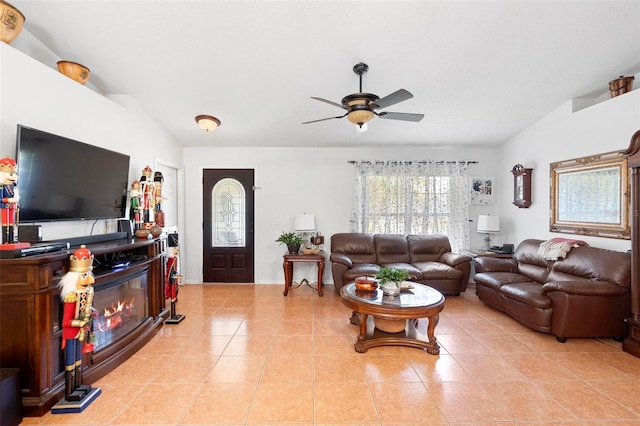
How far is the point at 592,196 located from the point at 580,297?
1.51m

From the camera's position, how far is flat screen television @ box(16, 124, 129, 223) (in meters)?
2.15

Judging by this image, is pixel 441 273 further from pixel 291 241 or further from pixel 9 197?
pixel 9 197

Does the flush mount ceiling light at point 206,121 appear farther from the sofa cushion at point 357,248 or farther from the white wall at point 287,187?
the sofa cushion at point 357,248

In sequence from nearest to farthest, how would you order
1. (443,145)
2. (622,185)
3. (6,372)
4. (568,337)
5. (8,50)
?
(6,372), (8,50), (568,337), (622,185), (443,145)

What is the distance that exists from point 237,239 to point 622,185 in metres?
5.50

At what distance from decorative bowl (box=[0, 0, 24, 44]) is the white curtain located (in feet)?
14.2

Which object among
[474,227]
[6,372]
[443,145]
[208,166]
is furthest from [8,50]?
[474,227]

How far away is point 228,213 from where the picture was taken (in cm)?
526

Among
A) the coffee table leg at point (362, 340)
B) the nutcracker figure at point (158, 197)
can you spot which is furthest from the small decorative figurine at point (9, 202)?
the coffee table leg at point (362, 340)

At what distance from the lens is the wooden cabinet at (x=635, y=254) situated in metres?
2.65

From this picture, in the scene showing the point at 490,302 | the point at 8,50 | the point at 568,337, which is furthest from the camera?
the point at 490,302

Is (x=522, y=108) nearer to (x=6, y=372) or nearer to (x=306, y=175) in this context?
(x=306, y=175)

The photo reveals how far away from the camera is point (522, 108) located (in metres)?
4.01

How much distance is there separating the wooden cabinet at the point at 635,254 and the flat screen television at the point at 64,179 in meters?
5.18
